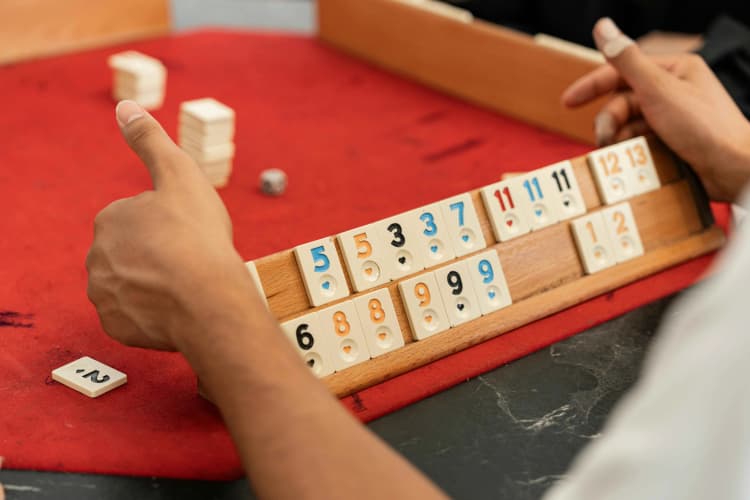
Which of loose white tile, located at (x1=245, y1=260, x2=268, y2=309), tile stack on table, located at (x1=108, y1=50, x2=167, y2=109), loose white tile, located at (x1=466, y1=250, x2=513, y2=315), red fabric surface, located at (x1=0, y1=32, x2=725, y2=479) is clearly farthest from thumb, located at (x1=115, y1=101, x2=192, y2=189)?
tile stack on table, located at (x1=108, y1=50, x2=167, y2=109)

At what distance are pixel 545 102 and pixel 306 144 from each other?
461 mm

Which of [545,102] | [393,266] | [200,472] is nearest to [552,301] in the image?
[393,266]

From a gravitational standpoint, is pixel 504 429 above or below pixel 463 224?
below

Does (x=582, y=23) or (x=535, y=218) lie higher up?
(x=582, y=23)

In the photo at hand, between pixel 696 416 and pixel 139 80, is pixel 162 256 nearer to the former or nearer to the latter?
pixel 696 416

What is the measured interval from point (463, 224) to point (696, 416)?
0.61 meters

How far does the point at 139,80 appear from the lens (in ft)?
5.75

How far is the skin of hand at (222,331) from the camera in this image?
2.36 ft

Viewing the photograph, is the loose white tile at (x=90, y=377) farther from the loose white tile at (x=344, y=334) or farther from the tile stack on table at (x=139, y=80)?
the tile stack on table at (x=139, y=80)

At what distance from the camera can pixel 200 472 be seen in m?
0.87

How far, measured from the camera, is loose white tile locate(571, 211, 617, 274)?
1194 millimetres

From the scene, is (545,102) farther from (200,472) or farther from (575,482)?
(575,482)

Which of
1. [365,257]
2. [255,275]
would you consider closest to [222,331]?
[255,275]

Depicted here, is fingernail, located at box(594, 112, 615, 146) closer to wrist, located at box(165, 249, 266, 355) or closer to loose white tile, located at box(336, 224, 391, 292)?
loose white tile, located at box(336, 224, 391, 292)
